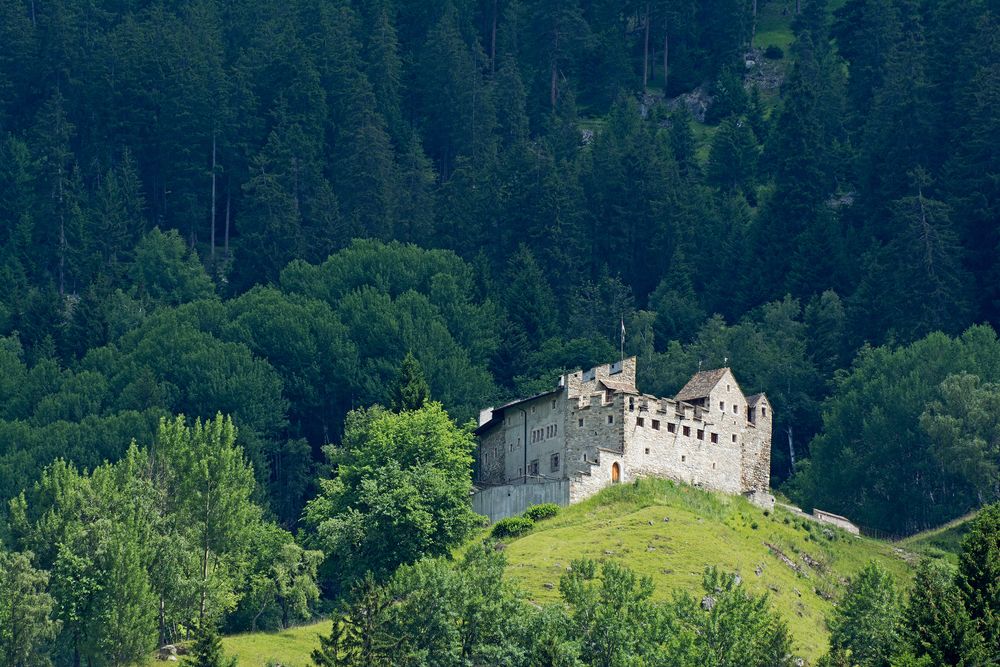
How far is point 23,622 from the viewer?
95.3 metres

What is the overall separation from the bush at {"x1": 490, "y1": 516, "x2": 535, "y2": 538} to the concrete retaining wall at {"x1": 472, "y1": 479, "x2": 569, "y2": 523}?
2534mm

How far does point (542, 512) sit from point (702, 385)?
45.0ft

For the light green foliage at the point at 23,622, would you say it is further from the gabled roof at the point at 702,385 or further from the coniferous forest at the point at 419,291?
the gabled roof at the point at 702,385

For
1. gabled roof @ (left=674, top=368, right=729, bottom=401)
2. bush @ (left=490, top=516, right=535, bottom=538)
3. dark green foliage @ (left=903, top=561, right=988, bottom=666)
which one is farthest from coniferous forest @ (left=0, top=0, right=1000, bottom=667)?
gabled roof @ (left=674, top=368, right=729, bottom=401)

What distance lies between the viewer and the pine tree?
119 metres

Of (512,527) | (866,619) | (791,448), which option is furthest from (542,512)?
(791,448)

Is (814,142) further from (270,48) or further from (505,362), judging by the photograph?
(270,48)

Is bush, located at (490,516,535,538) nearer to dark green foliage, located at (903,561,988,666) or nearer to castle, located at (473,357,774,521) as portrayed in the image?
castle, located at (473,357,774,521)

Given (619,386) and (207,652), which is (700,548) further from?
(207,652)

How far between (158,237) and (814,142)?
51.5m

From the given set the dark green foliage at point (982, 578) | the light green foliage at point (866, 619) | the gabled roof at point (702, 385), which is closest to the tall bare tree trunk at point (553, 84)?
the gabled roof at point (702, 385)

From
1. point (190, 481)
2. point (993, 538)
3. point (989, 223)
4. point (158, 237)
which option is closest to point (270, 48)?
point (158, 237)

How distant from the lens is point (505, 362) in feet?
497

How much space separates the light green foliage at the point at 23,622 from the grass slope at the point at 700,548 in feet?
68.7
